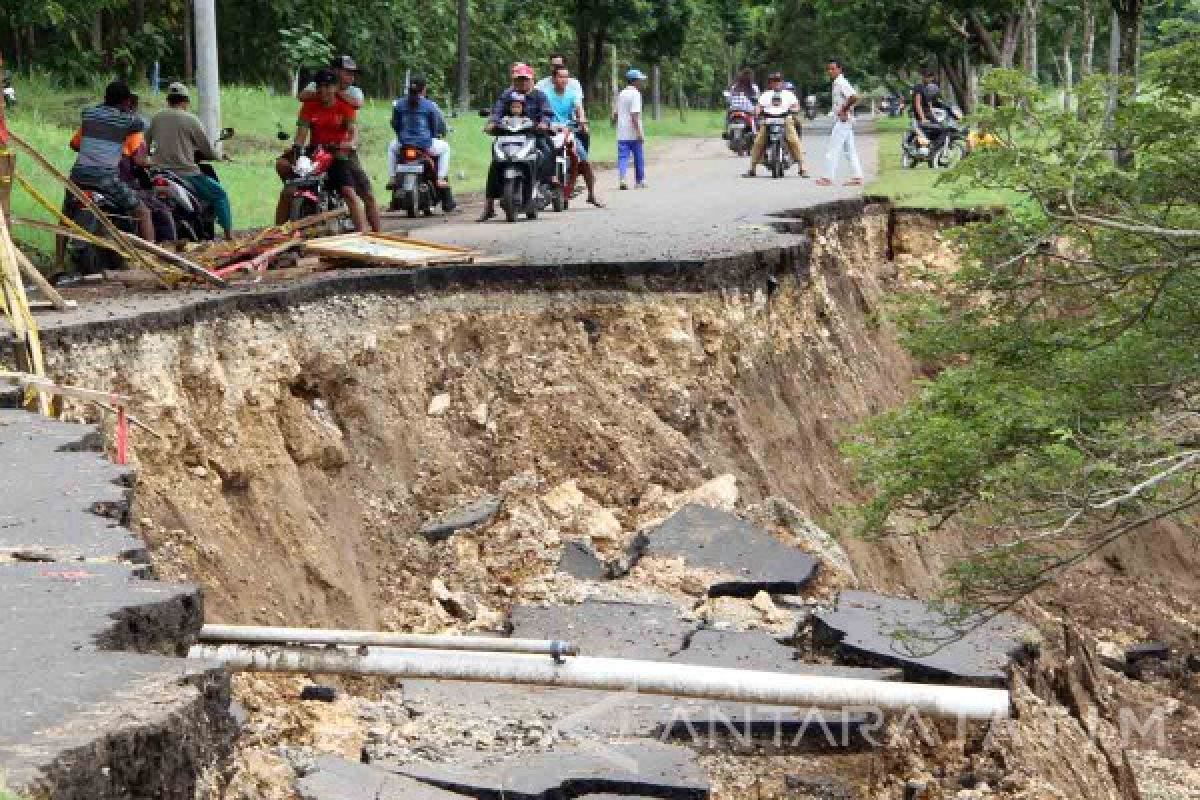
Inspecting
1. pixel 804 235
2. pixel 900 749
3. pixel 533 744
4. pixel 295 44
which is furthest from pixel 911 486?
pixel 295 44

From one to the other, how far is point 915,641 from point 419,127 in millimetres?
11270

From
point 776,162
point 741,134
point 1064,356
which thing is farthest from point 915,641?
point 741,134

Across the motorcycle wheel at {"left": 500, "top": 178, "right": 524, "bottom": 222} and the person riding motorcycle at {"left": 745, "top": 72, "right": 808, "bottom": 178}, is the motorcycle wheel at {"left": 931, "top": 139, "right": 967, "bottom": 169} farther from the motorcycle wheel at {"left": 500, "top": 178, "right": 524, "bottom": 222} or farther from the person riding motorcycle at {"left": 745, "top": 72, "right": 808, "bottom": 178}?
the motorcycle wheel at {"left": 500, "top": 178, "right": 524, "bottom": 222}

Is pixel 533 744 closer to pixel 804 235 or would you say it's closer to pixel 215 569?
pixel 215 569

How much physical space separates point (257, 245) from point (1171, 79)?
19.9ft

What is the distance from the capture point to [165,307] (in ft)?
33.9

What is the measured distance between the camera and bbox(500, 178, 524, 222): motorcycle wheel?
1848cm

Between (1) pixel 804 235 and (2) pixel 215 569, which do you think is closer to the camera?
(2) pixel 215 569

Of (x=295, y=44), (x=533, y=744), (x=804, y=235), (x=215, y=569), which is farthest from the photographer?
(x=295, y=44)

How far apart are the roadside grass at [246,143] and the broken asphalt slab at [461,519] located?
4832 millimetres

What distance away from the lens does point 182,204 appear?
14844mm

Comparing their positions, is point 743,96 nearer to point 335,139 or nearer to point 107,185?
point 335,139

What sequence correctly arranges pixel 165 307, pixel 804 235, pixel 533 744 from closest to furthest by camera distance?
pixel 533 744 < pixel 165 307 < pixel 804 235

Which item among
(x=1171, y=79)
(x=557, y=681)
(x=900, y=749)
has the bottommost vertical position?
(x=900, y=749)
